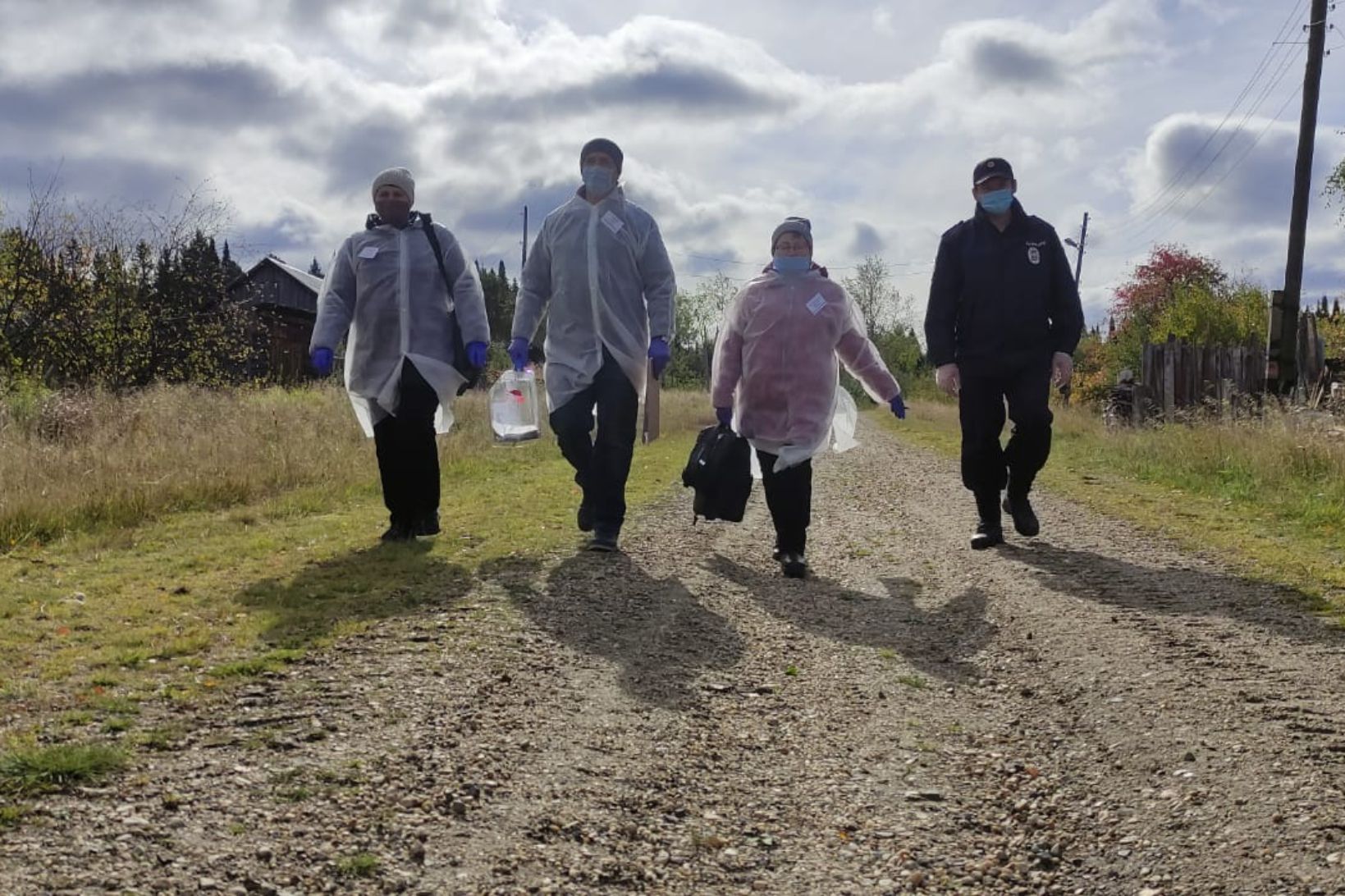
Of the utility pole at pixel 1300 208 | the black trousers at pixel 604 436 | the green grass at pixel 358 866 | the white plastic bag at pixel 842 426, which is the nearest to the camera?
the green grass at pixel 358 866

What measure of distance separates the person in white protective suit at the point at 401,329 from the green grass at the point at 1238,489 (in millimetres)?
4210

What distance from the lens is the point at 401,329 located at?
20.0 ft

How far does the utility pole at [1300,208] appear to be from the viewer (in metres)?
14.7

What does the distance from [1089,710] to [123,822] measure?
2440 millimetres

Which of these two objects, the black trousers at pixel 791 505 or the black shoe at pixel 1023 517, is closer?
the black trousers at pixel 791 505

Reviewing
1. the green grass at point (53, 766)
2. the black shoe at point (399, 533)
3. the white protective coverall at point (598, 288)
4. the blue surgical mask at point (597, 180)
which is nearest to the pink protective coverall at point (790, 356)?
the white protective coverall at point (598, 288)

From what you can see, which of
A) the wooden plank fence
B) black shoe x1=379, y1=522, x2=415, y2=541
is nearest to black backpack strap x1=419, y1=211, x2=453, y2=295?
black shoe x1=379, y1=522, x2=415, y2=541

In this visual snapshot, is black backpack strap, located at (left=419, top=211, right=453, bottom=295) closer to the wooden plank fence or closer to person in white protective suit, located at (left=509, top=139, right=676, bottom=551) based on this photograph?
person in white protective suit, located at (left=509, top=139, right=676, bottom=551)

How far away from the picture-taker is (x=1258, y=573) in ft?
16.7

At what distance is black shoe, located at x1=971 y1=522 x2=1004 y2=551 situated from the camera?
5.98 meters

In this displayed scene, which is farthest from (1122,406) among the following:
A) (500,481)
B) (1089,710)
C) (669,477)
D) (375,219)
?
(1089,710)

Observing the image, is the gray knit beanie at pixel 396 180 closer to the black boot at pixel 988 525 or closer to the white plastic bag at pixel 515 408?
the white plastic bag at pixel 515 408

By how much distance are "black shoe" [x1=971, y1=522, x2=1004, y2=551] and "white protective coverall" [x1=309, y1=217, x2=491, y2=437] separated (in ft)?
9.51

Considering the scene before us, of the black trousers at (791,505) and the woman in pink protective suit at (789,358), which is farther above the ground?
the woman in pink protective suit at (789,358)
